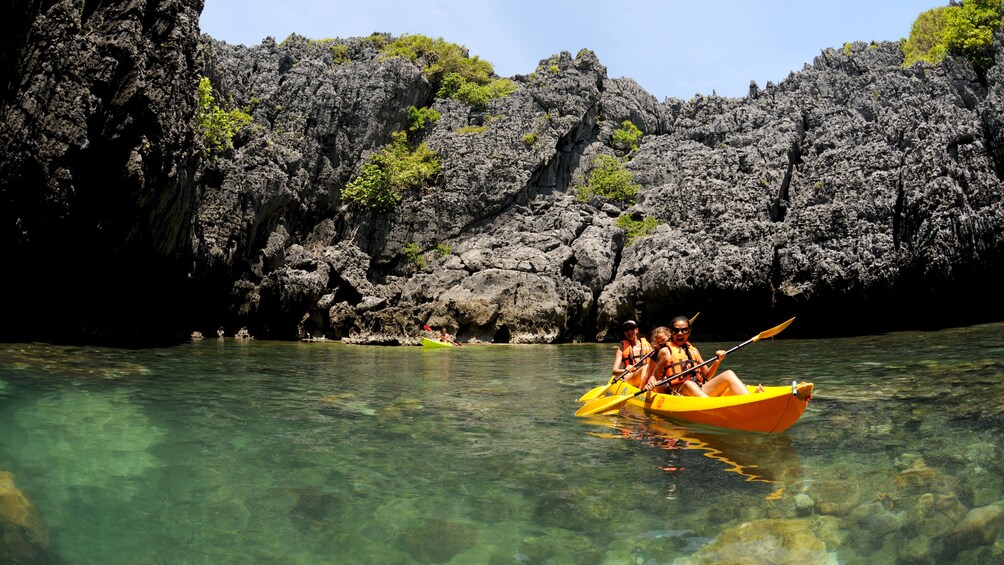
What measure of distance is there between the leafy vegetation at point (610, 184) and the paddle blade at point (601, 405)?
23.9m

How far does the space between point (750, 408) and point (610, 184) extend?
26.1 m

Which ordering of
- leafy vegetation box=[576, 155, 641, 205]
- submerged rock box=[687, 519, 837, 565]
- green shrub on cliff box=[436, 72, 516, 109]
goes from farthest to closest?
green shrub on cliff box=[436, 72, 516, 109]
leafy vegetation box=[576, 155, 641, 205]
submerged rock box=[687, 519, 837, 565]

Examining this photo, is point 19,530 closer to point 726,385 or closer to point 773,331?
point 726,385

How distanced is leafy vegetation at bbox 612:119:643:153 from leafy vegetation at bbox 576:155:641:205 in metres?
1.71

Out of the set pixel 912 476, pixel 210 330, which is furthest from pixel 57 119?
pixel 912 476

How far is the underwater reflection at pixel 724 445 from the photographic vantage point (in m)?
5.39

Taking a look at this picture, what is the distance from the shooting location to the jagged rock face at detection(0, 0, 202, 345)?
43.8ft

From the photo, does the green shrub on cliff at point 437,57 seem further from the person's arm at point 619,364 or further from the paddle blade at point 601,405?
the paddle blade at point 601,405

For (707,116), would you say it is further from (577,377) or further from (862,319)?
(577,377)

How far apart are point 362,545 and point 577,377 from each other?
9.63m

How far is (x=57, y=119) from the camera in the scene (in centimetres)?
1365

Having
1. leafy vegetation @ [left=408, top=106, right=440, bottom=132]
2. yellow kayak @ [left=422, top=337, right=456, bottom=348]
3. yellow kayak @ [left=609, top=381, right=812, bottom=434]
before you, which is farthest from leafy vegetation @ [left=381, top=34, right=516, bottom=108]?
yellow kayak @ [left=609, top=381, right=812, bottom=434]

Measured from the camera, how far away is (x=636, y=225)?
29.6m

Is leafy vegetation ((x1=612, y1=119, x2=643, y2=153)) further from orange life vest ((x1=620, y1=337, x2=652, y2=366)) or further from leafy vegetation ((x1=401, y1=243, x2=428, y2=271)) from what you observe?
orange life vest ((x1=620, y1=337, x2=652, y2=366))
